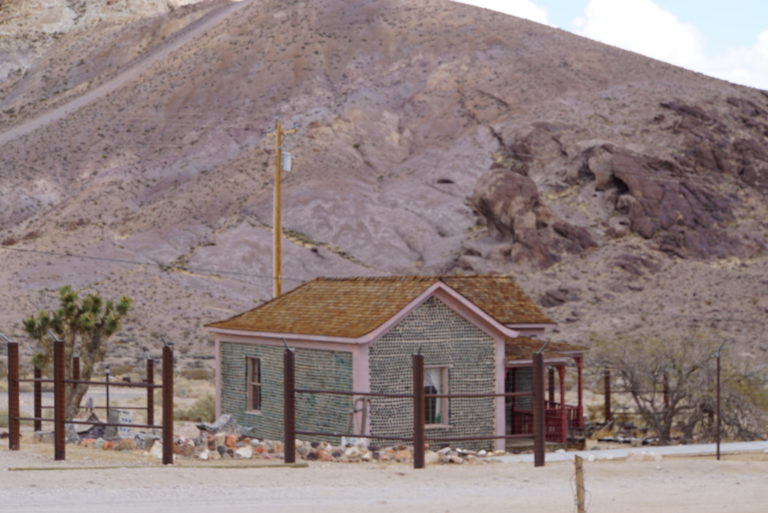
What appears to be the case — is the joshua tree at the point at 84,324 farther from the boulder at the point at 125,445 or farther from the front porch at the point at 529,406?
the front porch at the point at 529,406

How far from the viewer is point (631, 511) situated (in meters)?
15.9

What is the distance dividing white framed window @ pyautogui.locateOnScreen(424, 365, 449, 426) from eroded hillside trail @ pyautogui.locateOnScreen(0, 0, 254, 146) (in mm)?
83570

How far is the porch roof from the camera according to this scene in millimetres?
26516

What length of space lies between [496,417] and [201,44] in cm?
8889

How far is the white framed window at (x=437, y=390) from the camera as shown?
24.7 meters

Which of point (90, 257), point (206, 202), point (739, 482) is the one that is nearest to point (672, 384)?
point (739, 482)

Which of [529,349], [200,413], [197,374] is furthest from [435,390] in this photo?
[197,374]

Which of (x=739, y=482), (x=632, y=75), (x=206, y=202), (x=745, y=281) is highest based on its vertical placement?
(x=632, y=75)

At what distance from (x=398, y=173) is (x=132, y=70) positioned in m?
36.3

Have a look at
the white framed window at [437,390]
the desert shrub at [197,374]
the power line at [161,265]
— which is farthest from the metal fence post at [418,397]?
the power line at [161,265]

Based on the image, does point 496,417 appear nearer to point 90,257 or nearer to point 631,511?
point 631,511

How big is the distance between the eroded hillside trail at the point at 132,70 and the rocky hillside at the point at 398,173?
1.78 metres

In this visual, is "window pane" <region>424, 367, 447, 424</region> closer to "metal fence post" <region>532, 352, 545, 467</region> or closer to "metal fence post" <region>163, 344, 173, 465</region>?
"metal fence post" <region>532, 352, 545, 467</region>

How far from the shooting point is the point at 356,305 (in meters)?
25.4
